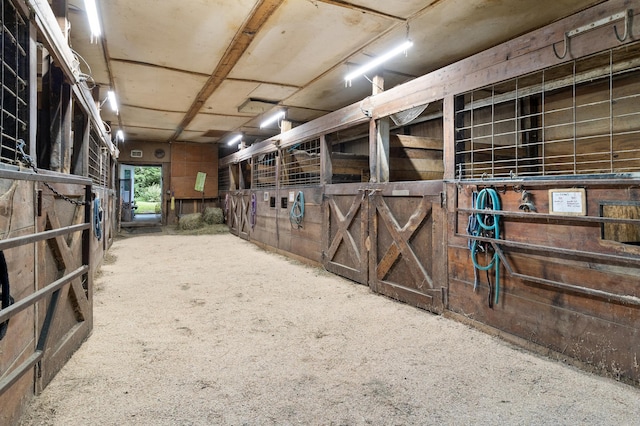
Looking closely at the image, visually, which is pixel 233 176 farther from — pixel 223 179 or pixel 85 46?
pixel 85 46

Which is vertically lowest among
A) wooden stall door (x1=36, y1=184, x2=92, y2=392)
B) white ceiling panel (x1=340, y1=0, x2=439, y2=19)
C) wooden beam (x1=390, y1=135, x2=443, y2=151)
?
wooden stall door (x1=36, y1=184, x2=92, y2=392)

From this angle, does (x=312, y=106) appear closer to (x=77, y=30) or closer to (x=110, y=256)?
(x=77, y=30)

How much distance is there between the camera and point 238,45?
388 centimetres

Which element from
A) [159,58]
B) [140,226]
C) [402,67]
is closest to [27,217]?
[159,58]

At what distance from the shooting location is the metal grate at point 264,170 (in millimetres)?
7457

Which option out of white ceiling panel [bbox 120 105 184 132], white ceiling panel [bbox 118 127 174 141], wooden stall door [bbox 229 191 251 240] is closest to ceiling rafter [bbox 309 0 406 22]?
white ceiling panel [bbox 120 105 184 132]

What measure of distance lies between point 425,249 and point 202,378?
2.21 meters

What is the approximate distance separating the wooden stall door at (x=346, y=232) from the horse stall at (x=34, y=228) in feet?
9.03

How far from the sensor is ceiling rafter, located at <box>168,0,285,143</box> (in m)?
3.13

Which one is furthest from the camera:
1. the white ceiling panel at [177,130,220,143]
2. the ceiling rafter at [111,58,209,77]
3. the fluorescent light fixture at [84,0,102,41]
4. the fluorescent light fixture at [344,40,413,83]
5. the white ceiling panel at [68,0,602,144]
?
the white ceiling panel at [177,130,220,143]

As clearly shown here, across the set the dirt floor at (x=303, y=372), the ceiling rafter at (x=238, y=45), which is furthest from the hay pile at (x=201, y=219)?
the dirt floor at (x=303, y=372)

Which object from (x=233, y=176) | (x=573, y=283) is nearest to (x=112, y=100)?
(x=233, y=176)

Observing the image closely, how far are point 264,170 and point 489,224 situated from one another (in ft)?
19.6

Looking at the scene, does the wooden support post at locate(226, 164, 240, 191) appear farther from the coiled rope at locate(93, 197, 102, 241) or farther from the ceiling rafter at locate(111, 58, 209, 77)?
the coiled rope at locate(93, 197, 102, 241)
